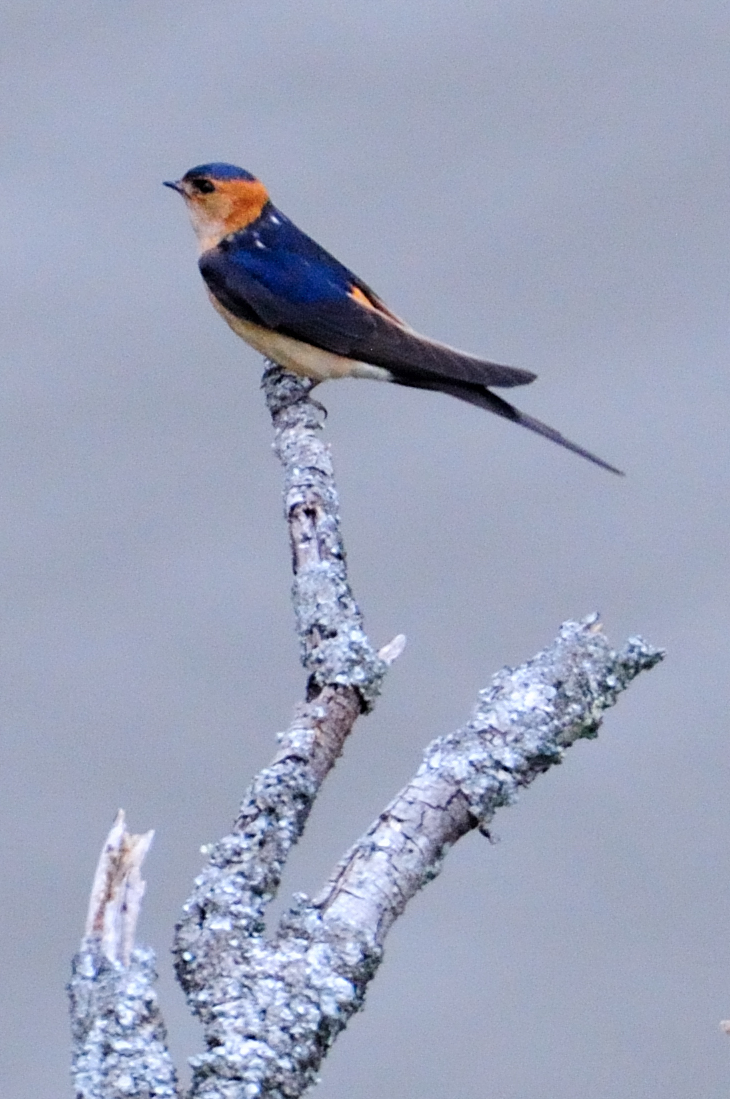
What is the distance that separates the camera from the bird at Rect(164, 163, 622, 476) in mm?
3773

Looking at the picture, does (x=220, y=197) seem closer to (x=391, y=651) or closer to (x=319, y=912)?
(x=391, y=651)

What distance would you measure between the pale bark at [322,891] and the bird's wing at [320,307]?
4.24ft

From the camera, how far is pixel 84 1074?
1938mm

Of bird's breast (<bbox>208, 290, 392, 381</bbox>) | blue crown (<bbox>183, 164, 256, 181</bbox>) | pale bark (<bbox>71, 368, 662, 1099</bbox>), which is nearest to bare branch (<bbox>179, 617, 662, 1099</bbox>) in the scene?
pale bark (<bbox>71, 368, 662, 1099</bbox>)

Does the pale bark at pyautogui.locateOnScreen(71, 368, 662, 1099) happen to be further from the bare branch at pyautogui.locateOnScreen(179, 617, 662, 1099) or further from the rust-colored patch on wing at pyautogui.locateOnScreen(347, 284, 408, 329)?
the rust-colored patch on wing at pyautogui.locateOnScreen(347, 284, 408, 329)

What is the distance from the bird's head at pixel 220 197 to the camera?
4266 mm

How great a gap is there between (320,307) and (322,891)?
2.09 meters

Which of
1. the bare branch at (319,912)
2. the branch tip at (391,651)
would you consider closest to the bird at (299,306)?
the branch tip at (391,651)

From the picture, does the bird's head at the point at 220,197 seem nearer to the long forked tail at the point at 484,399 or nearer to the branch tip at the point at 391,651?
the long forked tail at the point at 484,399

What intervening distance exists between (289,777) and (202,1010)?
1.08 ft

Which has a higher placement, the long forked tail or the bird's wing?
the bird's wing

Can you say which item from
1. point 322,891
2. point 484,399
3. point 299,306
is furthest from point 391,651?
point 299,306

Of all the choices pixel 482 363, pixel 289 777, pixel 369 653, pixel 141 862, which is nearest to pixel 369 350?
pixel 482 363

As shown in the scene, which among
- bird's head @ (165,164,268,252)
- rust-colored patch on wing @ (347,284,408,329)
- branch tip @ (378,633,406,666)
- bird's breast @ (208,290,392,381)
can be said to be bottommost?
branch tip @ (378,633,406,666)
